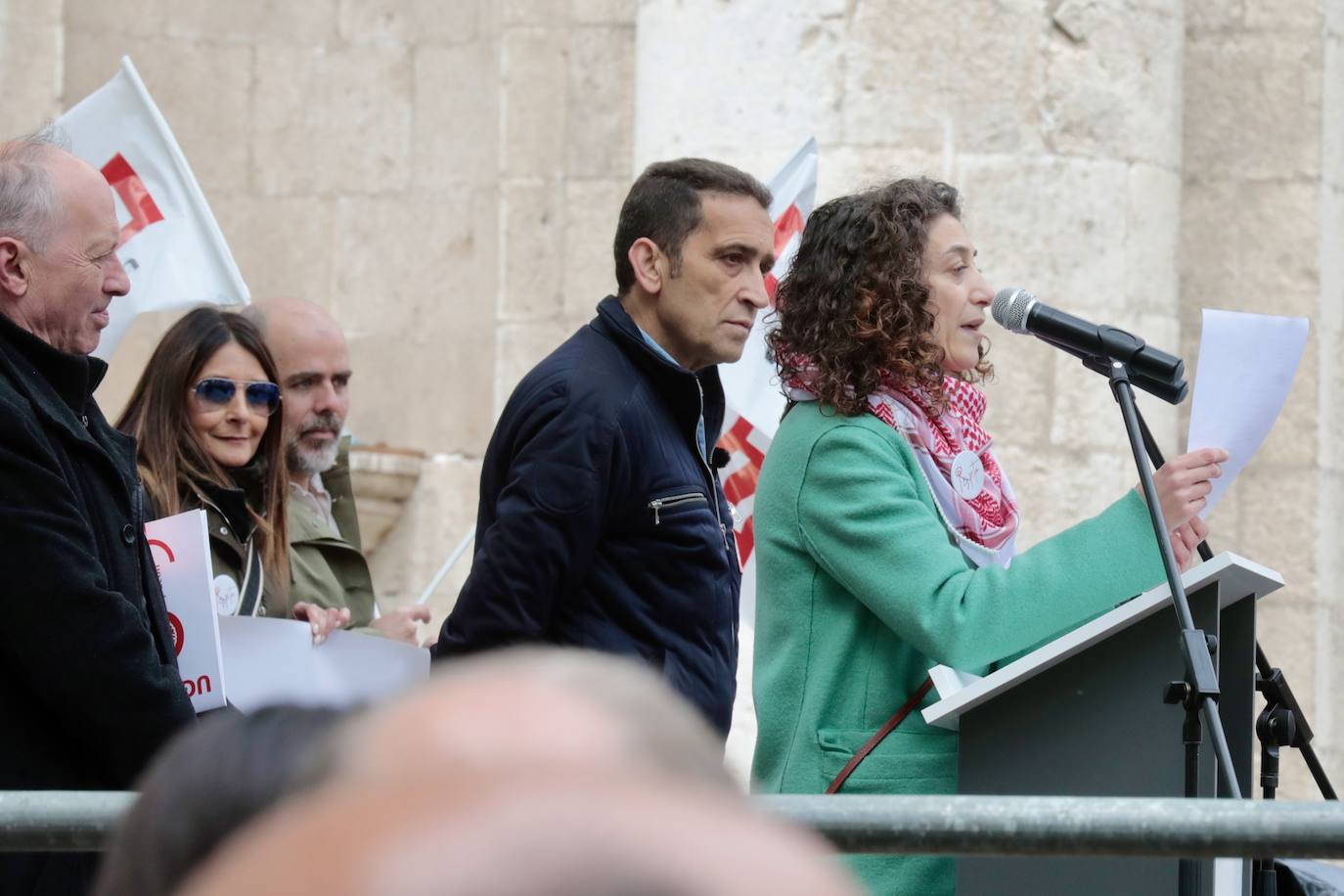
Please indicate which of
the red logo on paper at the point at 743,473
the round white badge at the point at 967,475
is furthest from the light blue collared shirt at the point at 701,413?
the red logo on paper at the point at 743,473

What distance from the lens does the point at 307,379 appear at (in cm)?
430

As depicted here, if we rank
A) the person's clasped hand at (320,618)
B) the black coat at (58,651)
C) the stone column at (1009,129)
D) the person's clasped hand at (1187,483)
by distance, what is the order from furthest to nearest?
1. the stone column at (1009,129)
2. the person's clasped hand at (320,618)
3. the person's clasped hand at (1187,483)
4. the black coat at (58,651)

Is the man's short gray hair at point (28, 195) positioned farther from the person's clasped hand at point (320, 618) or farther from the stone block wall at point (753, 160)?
the stone block wall at point (753, 160)

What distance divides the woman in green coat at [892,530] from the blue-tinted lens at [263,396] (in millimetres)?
1087

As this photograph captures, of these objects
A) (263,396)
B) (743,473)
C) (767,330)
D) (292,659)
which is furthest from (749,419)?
(292,659)

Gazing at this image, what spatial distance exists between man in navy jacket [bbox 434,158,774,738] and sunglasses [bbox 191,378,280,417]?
2.96ft

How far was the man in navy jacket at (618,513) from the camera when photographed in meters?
2.76

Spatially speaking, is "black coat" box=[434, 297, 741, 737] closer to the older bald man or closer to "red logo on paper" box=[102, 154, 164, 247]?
the older bald man

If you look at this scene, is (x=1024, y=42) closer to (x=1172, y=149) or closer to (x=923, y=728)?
(x=1172, y=149)

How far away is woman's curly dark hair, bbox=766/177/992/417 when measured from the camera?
2979mm

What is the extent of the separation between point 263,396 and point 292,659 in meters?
0.78

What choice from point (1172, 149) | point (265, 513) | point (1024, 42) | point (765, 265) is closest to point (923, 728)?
point (765, 265)

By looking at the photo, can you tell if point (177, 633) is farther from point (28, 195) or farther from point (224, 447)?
point (224, 447)

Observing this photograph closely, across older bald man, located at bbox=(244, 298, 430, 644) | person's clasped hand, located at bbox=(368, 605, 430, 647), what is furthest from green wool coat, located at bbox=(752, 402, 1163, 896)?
older bald man, located at bbox=(244, 298, 430, 644)
